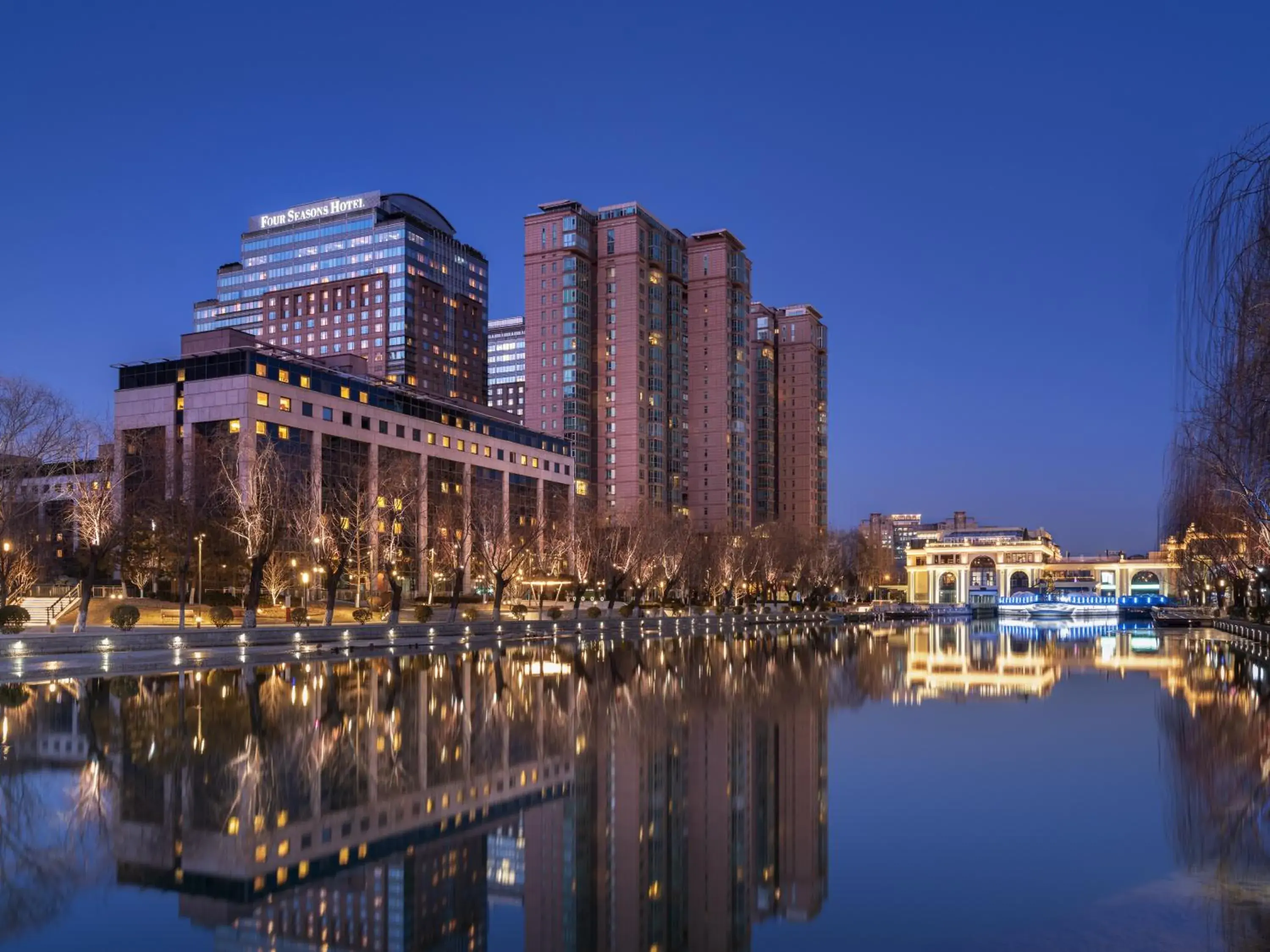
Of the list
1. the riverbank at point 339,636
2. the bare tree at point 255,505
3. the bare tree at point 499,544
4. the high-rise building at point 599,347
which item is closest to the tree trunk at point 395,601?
the riverbank at point 339,636

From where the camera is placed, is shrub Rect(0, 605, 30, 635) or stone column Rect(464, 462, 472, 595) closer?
shrub Rect(0, 605, 30, 635)

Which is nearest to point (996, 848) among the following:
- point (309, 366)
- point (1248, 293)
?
point (1248, 293)

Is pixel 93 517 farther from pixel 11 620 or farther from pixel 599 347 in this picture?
pixel 599 347

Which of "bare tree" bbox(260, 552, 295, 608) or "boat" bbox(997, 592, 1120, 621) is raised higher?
"bare tree" bbox(260, 552, 295, 608)

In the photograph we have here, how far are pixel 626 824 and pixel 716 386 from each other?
157 m

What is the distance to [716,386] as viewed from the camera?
169250 mm

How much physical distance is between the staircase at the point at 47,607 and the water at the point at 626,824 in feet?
112

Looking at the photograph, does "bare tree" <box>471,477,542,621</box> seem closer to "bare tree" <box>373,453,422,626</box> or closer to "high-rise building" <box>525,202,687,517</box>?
"bare tree" <box>373,453,422,626</box>

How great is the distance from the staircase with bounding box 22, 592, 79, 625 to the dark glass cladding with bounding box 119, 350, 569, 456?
3409cm

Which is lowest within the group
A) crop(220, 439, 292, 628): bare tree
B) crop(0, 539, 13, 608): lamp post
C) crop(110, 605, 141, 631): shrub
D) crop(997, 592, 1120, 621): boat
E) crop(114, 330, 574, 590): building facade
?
crop(997, 592, 1120, 621): boat

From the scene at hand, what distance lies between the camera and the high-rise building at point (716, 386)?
16800cm

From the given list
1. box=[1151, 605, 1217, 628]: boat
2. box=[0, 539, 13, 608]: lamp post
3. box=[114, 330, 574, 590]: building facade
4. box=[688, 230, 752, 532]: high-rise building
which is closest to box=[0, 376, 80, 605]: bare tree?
box=[0, 539, 13, 608]: lamp post

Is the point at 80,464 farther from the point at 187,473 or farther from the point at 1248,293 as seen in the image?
the point at 1248,293

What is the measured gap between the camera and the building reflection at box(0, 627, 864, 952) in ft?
35.0
